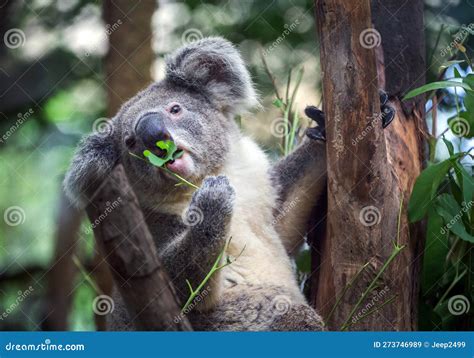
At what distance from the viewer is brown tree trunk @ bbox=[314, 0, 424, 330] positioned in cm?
336

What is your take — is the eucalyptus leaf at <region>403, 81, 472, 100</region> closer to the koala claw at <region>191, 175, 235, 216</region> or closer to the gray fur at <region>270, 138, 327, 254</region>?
the gray fur at <region>270, 138, 327, 254</region>

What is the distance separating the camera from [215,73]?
4.33 metres

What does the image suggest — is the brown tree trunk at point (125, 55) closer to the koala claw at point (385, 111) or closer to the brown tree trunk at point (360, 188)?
the brown tree trunk at point (360, 188)

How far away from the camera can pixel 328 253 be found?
3734 millimetres

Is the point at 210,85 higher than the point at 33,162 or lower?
higher

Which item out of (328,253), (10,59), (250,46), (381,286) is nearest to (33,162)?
(10,59)

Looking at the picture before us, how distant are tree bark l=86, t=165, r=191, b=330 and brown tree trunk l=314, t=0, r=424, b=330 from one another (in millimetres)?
1530

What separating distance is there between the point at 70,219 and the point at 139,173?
28.1 inches

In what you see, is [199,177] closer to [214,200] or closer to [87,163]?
[214,200]

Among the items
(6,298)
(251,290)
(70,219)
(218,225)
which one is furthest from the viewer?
(6,298)

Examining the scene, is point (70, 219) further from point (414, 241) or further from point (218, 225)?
point (414, 241)

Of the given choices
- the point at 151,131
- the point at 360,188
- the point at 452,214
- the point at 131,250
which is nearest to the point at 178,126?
the point at 151,131

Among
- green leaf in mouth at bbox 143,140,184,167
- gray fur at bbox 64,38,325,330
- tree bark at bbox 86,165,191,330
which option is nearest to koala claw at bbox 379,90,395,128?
gray fur at bbox 64,38,325,330

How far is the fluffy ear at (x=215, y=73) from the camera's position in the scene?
13.7 feet
